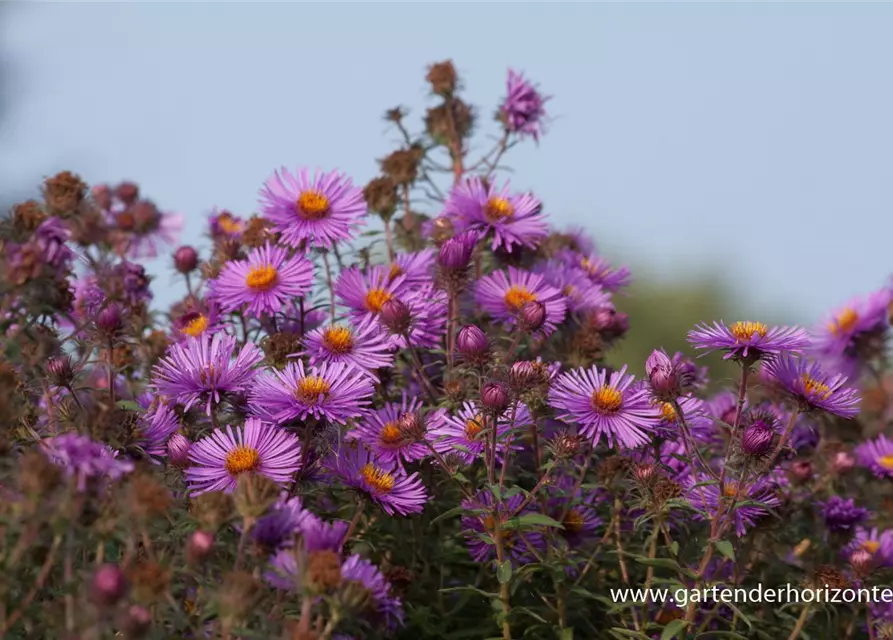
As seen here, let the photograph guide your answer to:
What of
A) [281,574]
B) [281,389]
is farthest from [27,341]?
[281,574]

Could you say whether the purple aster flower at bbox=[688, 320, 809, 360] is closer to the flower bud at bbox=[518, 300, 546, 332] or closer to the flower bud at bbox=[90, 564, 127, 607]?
the flower bud at bbox=[518, 300, 546, 332]

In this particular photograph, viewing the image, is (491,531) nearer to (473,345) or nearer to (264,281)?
(473,345)

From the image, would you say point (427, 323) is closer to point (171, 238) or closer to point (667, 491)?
point (667, 491)

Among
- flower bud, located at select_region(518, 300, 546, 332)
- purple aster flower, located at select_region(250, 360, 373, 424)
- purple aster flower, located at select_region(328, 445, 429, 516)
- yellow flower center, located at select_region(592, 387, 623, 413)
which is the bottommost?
purple aster flower, located at select_region(328, 445, 429, 516)

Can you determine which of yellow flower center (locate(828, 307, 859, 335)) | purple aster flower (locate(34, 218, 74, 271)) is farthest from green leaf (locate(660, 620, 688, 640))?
yellow flower center (locate(828, 307, 859, 335))

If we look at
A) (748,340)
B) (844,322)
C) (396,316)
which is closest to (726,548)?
(748,340)

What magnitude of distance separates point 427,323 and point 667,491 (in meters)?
0.68

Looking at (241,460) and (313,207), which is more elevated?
(313,207)

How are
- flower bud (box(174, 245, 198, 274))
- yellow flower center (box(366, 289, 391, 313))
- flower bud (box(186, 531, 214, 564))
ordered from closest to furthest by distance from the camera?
flower bud (box(186, 531, 214, 564)) < yellow flower center (box(366, 289, 391, 313)) < flower bud (box(174, 245, 198, 274))

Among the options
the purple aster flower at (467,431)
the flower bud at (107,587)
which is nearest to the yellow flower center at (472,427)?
the purple aster flower at (467,431)

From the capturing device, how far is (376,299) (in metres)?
2.49

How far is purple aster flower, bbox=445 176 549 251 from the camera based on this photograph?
2668mm

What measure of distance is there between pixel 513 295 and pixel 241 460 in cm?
82

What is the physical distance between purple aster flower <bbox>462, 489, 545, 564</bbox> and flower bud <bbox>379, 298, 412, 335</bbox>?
13.3 inches
